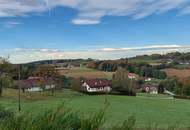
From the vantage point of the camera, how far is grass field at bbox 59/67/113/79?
269ft

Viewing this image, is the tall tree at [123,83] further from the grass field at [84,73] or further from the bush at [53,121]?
the bush at [53,121]

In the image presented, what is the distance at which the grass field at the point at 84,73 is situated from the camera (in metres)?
82.0

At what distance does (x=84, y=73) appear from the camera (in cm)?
8900

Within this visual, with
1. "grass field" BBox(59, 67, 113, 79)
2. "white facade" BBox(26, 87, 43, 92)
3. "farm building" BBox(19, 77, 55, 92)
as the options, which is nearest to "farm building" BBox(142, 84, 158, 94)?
"grass field" BBox(59, 67, 113, 79)

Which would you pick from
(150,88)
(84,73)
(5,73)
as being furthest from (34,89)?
(150,88)

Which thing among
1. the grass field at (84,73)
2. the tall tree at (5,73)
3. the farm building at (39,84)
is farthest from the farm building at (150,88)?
the tall tree at (5,73)

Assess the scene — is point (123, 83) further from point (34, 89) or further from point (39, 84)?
point (34, 89)

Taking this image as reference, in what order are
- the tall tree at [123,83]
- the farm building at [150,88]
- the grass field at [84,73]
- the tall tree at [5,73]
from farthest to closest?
the farm building at [150,88] → the grass field at [84,73] → the tall tree at [123,83] → the tall tree at [5,73]

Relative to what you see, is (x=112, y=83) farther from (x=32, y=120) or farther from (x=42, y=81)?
(x=32, y=120)

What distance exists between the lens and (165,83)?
92.4 metres

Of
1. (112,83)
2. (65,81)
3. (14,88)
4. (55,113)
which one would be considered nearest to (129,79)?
(112,83)

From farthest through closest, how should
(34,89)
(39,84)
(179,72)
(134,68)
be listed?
(134,68) → (179,72) → (34,89) → (39,84)

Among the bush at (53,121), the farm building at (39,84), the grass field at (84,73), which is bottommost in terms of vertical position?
the farm building at (39,84)

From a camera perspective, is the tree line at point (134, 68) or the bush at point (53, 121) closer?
the bush at point (53, 121)
